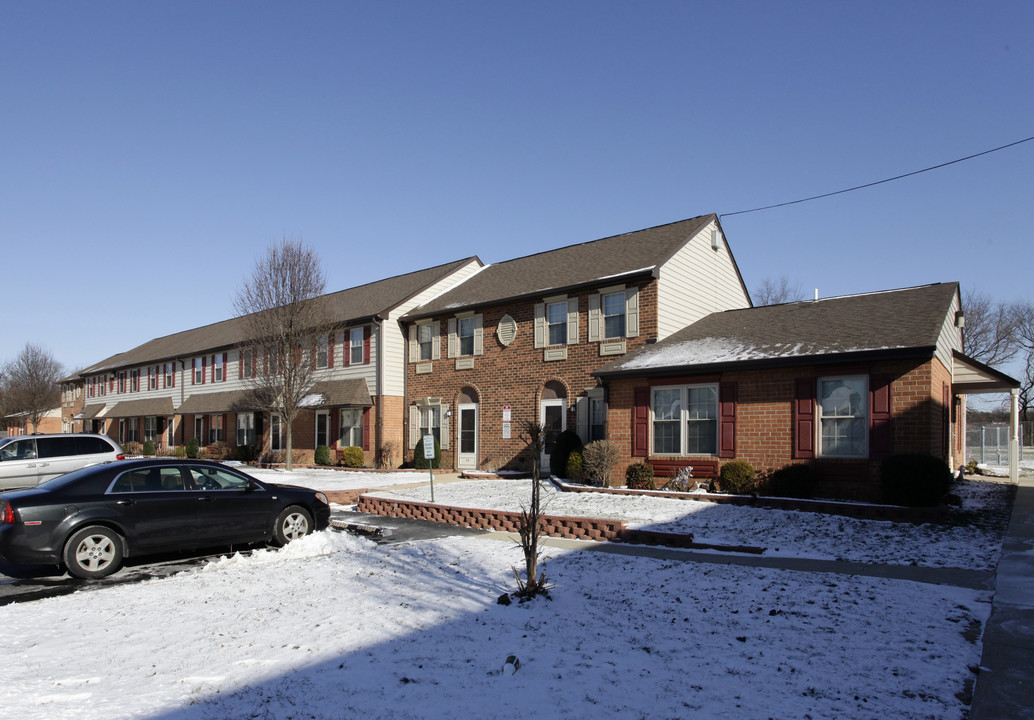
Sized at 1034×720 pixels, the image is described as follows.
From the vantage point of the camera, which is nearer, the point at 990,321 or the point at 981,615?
the point at 981,615

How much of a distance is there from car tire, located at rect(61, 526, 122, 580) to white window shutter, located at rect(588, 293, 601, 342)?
14.0m

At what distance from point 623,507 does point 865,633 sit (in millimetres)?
7765

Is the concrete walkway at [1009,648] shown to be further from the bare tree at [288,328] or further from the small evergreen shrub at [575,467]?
the bare tree at [288,328]

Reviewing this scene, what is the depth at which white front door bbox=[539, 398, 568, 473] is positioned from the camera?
2098 centimetres

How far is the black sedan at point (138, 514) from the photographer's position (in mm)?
8453

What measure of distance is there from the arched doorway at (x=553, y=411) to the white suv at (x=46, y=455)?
1126cm

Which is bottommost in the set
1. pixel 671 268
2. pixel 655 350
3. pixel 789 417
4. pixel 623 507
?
pixel 623 507

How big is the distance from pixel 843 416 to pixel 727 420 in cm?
239

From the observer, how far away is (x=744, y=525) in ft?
38.9

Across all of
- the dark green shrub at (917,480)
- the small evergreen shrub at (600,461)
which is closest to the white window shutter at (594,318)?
the small evergreen shrub at (600,461)

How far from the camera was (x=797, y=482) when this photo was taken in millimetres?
14078

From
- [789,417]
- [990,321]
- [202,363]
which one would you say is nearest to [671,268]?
[789,417]

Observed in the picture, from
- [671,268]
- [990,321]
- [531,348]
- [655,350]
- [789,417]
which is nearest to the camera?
[789,417]

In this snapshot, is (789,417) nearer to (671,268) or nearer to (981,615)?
(671,268)
